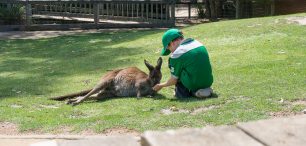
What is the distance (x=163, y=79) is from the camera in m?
9.01

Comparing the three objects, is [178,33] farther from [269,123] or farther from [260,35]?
[260,35]

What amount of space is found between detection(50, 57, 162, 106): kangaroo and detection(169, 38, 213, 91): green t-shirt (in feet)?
1.57

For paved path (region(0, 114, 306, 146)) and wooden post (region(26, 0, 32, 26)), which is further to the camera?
wooden post (region(26, 0, 32, 26))

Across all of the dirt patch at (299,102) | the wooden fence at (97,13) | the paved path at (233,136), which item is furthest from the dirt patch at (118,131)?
the wooden fence at (97,13)

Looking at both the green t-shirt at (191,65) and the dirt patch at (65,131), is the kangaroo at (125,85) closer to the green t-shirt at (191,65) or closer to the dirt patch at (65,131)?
the green t-shirt at (191,65)

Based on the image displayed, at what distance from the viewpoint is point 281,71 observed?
863 centimetres

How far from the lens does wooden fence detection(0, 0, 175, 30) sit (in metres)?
22.2

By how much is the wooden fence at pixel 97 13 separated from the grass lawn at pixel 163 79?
18.7ft

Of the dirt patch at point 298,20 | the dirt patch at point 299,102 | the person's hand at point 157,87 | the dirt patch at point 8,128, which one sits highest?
the dirt patch at point 298,20

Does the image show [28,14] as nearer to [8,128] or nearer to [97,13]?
[97,13]

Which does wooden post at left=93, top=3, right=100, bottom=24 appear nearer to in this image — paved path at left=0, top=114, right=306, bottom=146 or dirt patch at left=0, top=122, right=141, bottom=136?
dirt patch at left=0, top=122, right=141, bottom=136

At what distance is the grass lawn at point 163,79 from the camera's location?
627 cm

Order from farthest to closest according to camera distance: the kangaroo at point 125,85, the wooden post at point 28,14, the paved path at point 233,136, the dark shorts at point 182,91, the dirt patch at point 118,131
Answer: the wooden post at point 28,14 < the kangaroo at point 125,85 < the dark shorts at point 182,91 < the dirt patch at point 118,131 < the paved path at point 233,136

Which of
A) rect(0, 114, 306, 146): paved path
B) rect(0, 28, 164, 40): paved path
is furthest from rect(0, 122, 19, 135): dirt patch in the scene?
rect(0, 28, 164, 40): paved path
